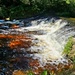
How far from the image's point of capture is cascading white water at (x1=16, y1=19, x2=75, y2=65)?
1052cm

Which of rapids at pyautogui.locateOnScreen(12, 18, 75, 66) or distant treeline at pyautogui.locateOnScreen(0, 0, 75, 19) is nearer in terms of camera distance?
rapids at pyautogui.locateOnScreen(12, 18, 75, 66)

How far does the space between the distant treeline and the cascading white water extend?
139 inches

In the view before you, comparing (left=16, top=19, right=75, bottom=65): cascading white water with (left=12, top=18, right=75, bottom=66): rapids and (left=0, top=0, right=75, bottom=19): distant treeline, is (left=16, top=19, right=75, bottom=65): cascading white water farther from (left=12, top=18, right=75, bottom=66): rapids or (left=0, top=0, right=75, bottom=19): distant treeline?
(left=0, top=0, right=75, bottom=19): distant treeline

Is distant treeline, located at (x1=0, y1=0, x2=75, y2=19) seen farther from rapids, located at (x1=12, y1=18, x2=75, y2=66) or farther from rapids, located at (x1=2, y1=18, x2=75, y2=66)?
rapids, located at (x1=12, y1=18, x2=75, y2=66)

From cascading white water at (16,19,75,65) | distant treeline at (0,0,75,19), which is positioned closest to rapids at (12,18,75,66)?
cascading white water at (16,19,75,65)

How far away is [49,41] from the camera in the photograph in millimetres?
13539

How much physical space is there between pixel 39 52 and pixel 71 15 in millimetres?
11414

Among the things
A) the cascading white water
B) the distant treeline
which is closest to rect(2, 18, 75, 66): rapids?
the cascading white water

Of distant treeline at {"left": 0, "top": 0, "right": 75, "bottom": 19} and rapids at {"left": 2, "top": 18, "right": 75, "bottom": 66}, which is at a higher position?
distant treeline at {"left": 0, "top": 0, "right": 75, "bottom": 19}

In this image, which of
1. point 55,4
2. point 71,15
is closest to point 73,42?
point 71,15

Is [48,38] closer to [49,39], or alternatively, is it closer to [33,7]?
[49,39]

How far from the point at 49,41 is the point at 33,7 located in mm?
9908

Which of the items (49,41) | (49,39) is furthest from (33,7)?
(49,41)

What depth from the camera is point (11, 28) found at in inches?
672
